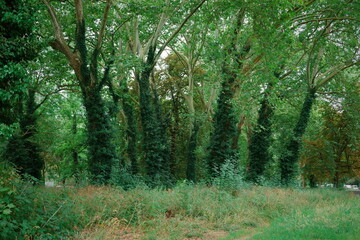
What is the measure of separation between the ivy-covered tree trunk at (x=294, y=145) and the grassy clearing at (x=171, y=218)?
1270 centimetres

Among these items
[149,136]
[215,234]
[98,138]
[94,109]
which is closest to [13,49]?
[94,109]

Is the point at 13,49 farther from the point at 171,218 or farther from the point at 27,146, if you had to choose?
the point at 27,146

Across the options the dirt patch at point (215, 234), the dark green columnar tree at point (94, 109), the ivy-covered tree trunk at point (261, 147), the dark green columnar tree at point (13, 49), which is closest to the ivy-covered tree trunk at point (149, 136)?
the dark green columnar tree at point (94, 109)

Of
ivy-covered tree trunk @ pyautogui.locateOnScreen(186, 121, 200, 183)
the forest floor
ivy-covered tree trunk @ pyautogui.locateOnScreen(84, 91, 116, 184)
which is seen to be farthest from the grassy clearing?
ivy-covered tree trunk @ pyautogui.locateOnScreen(186, 121, 200, 183)

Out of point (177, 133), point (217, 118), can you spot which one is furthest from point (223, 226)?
point (177, 133)

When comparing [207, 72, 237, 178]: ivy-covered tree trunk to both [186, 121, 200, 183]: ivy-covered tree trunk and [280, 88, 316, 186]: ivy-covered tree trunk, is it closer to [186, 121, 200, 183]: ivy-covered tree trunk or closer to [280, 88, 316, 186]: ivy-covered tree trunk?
[186, 121, 200, 183]: ivy-covered tree trunk

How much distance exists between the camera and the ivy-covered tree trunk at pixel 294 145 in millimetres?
21750

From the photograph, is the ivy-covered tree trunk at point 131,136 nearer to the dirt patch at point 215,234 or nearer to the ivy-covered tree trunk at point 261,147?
the ivy-covered tree trunk at point 261,147

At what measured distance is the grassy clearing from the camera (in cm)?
616

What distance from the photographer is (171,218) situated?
7949 mm

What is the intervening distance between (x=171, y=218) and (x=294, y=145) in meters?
16.9

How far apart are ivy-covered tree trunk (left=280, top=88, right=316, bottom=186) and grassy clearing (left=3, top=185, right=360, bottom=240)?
1270cm

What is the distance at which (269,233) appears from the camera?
6.54m

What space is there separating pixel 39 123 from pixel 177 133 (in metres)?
12.2
